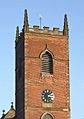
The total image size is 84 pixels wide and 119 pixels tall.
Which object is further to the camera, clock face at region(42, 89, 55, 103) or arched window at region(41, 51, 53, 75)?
arched window at region(41, 51, 53, 75)

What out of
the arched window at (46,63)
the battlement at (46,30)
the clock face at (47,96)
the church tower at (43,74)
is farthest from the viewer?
the battlement at (46,30)

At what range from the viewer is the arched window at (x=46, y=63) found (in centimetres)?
5741

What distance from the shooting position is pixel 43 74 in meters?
57.2

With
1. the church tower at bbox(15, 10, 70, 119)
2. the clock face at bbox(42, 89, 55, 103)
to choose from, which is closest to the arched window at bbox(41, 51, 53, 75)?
the church tower at bbox(15, 10, 70, 119)

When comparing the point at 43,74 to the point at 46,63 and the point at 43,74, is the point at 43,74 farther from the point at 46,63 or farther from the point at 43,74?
the point at 46,63

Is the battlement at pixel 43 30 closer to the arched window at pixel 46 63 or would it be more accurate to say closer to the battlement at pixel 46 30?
the battlement at pixel 46 30

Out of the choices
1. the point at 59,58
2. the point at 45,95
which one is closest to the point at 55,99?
the point at 45,95

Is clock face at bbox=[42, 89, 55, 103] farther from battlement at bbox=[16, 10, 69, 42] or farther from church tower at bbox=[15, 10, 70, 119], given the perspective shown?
battlement at bbox=[16, 10, 69, 42]

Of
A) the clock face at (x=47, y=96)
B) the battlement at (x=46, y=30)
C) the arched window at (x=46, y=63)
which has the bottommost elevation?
the clock face at (x=47, y=96)

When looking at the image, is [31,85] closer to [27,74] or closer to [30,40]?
[27,74]

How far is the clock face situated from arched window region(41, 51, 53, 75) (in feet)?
6.99

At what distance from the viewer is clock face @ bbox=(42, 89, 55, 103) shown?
56.4 metres

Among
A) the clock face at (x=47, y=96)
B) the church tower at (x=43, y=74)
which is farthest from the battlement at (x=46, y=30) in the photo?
the clock face at (x=47, y=96)

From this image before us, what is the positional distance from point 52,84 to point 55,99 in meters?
1.74
